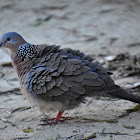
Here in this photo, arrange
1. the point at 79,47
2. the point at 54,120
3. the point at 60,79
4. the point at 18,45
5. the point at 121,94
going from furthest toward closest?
the point at 79,47, the point at 18,45, the point at 54,120, the point at 121,94, the point at 60,79

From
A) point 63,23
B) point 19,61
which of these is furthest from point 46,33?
point 19,61

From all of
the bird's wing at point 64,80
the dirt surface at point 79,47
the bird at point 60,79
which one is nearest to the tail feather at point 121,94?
the bird at point 60,79

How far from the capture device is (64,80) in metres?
3.58

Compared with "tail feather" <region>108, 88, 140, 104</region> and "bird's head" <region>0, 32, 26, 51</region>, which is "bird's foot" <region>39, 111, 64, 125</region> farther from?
"bird's head" <region>0, 32, 26, 51</region>

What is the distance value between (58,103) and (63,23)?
4.74m

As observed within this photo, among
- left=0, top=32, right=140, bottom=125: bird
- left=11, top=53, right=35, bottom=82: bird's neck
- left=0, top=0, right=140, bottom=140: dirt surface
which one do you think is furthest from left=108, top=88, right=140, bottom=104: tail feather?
left=11, top=53, right=35, bottom=82: bird's neck

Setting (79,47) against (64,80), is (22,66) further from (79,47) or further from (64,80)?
(79,47)

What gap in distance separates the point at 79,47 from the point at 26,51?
112 inches

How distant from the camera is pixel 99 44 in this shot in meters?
6.82

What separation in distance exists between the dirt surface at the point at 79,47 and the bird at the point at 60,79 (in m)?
0.33

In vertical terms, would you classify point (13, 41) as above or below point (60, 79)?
above

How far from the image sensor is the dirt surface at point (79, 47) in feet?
11.9

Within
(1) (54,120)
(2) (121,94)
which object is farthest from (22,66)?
(2) (121,94)

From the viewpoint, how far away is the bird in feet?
11.7
